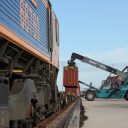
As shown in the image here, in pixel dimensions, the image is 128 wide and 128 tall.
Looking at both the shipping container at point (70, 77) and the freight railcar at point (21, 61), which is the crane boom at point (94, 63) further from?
the freight railcar at point (21, 61)

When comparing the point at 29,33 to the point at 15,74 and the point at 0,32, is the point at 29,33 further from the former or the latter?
the point at 0,32

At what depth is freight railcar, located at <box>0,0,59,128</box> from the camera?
9391 mm

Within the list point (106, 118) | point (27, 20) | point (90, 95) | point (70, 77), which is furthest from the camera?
point (90, 95)

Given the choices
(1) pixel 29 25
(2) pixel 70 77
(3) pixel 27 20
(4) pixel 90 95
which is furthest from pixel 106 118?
(4) pixel 90 95

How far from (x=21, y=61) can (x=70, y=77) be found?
32.6m

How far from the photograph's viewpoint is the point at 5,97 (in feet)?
27.8

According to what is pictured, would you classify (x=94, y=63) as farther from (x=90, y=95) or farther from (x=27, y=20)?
(x=27, y=20)

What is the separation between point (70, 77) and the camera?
44562mm

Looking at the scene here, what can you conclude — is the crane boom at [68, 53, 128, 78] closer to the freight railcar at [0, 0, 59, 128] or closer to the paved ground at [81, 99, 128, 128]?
the paved ground at [81, 99, 128, 128]

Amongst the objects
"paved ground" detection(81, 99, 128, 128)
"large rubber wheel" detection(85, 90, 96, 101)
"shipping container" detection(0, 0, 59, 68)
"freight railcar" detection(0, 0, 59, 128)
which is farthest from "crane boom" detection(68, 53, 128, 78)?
"freight railcar" detection(0, 0, 59, 128)

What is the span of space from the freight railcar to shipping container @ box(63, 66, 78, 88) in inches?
1141

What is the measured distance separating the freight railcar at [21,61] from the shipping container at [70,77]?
1141 inches

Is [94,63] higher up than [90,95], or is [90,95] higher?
[94,63]

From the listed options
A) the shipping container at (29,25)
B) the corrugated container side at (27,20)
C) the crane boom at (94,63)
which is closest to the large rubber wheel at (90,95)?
the crane boom at (94,63)
